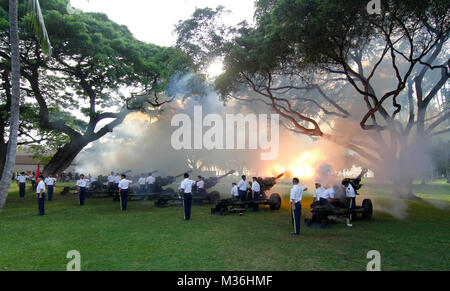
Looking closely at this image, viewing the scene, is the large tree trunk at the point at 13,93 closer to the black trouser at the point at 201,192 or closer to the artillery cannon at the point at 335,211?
the black trouser at the point at 201,192

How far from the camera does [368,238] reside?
9281mm

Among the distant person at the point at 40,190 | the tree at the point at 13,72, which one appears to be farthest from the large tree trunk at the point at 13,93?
the distant person at the point at 40,190

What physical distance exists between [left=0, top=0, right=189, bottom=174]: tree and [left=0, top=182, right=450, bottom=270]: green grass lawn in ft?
41.7

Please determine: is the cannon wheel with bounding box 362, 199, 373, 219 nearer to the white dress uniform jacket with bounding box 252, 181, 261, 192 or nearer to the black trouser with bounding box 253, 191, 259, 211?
the black trouser with bounding box 253, 191, 259, 211

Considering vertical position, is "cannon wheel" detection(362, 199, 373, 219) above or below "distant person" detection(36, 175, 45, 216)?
below

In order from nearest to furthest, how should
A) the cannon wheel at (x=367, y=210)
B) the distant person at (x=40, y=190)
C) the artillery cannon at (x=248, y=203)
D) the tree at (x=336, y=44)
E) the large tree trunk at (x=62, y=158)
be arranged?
the tree at (x=336, y=44), the cannon wheel at (x=367, y=210), the distant person at (x=40, y=190), the artillery cannon at (x=248, y=203), the large tree trunk at (x=62, y=158)

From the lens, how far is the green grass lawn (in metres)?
6.67

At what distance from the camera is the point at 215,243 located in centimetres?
855

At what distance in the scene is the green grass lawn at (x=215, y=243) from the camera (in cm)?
667

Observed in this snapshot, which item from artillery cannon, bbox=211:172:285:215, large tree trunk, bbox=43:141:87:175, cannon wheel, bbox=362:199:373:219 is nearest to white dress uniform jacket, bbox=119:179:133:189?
artillery cannon, bbox=211:172:285:215

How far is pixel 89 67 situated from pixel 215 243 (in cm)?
2061

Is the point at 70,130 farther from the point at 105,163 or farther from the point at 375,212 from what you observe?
the point at 105,163

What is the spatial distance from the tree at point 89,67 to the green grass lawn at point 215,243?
12700 millimetres
